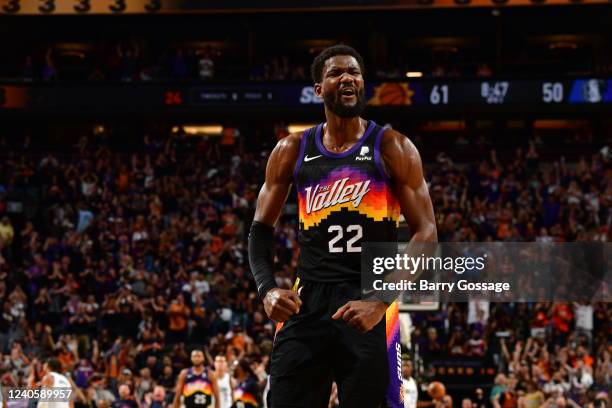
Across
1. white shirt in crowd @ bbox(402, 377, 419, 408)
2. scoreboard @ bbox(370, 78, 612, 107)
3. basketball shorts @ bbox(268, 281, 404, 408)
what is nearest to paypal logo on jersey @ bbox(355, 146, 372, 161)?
basketball shorts @ bbox(268, 281, 404, 408)

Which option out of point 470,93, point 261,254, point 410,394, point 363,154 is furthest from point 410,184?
point 470,93

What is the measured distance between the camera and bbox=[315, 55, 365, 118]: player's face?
5.06 m

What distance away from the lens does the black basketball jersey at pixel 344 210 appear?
502 cm

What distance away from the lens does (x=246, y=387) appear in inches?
607

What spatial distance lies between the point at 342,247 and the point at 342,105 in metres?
0.68

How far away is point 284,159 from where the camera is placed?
17.2 feet

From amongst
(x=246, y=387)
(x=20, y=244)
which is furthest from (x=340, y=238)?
(x=20, y=244)

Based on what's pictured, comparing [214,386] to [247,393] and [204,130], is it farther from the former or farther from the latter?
[204,130]

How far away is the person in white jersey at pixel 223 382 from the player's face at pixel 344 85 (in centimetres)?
1044

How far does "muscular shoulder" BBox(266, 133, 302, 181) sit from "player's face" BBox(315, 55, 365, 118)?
273 mm

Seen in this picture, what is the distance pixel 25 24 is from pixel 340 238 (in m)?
30.3

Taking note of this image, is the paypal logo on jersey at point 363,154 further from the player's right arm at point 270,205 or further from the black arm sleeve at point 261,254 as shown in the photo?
the black arm sleeve at point 261,254

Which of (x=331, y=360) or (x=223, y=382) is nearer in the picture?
(x=331, y=360)

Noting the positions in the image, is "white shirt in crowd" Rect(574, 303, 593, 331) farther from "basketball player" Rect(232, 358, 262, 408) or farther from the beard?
the beard
